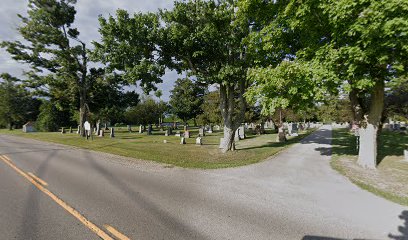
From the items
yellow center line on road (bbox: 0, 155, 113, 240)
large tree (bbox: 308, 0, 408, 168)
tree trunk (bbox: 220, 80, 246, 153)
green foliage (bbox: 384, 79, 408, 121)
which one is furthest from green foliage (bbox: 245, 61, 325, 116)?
green foliage (bbox: 384, 79, 408, 121)

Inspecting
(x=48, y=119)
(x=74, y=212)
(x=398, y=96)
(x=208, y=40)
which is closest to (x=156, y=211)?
(x=74, y=212)

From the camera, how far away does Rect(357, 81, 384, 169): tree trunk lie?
30.3 feet

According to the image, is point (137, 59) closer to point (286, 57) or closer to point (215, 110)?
point (286, 57)

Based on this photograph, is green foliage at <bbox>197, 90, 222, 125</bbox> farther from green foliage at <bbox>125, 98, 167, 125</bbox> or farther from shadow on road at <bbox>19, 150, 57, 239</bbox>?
shadow on road at <bbox>19, 150, 57, 239</bbox>

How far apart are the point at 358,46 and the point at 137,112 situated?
136 ft

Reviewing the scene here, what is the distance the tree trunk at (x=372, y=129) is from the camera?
9.23 meters

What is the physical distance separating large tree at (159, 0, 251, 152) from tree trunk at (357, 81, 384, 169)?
627 centimetres

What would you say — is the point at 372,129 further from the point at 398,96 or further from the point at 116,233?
the point at 398,96

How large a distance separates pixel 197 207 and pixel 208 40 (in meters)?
9.12

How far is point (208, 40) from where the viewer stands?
11.7 metres

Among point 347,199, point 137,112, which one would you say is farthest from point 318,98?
point 137,112

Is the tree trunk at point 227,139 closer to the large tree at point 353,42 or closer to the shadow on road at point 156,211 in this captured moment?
the large tree at point 353,42

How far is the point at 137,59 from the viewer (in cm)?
1266

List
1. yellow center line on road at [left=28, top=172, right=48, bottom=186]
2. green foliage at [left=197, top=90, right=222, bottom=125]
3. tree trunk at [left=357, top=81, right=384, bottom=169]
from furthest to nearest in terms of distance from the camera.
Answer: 1. green foliage at [left=197, top=90, right=222, bottom=125]
2. tree trunk at [left=357, top=81, right=384, bottom=169]
3. yellow center line on road at [left=28, top=172, right=48, bottom=186]
